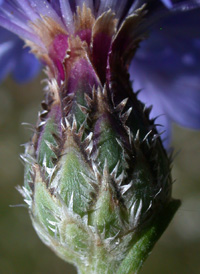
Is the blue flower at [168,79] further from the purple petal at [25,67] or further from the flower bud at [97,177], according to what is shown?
the flower bud at [97,177]

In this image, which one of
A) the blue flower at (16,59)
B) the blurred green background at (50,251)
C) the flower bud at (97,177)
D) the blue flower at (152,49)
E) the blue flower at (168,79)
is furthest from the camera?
the blurred green background at (50,251)

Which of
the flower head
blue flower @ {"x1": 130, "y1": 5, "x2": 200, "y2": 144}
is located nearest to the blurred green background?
blue flower @ {"x1": 130, "y1": 5, "x2": 200, "y2": 144}

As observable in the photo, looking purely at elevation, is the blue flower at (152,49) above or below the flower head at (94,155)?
above

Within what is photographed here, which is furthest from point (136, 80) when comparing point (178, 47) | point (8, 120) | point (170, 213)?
point (8, 120)

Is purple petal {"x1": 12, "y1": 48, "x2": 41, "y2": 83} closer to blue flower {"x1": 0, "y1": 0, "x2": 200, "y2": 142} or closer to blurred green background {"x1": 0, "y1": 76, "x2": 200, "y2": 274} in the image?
blue flower {"x1": 0, "y1": 0, "x2": 200, "y2": 142}

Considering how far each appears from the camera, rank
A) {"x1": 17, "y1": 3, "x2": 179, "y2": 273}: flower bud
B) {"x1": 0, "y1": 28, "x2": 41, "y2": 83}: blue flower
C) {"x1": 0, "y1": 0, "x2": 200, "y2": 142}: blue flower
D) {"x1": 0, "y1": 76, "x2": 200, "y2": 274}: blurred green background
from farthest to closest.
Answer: {"x1": 0, "y1": 76, "x2": 200, "y2": 274}: blurred green background, {"x1": 0, "y1": 28, "x2": 41, "y2": 83}: blue flower, {"x1": 0, "y1": 0, "x2": 200, "y2": 142}: blue flower, {"x1": 17, "y1": 3, "x2": 179, "y2": 273}: flower bud

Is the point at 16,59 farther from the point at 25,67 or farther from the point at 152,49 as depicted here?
the point at 152,49

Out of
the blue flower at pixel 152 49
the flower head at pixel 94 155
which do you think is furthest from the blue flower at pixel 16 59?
the flower head at pixel 94 155
